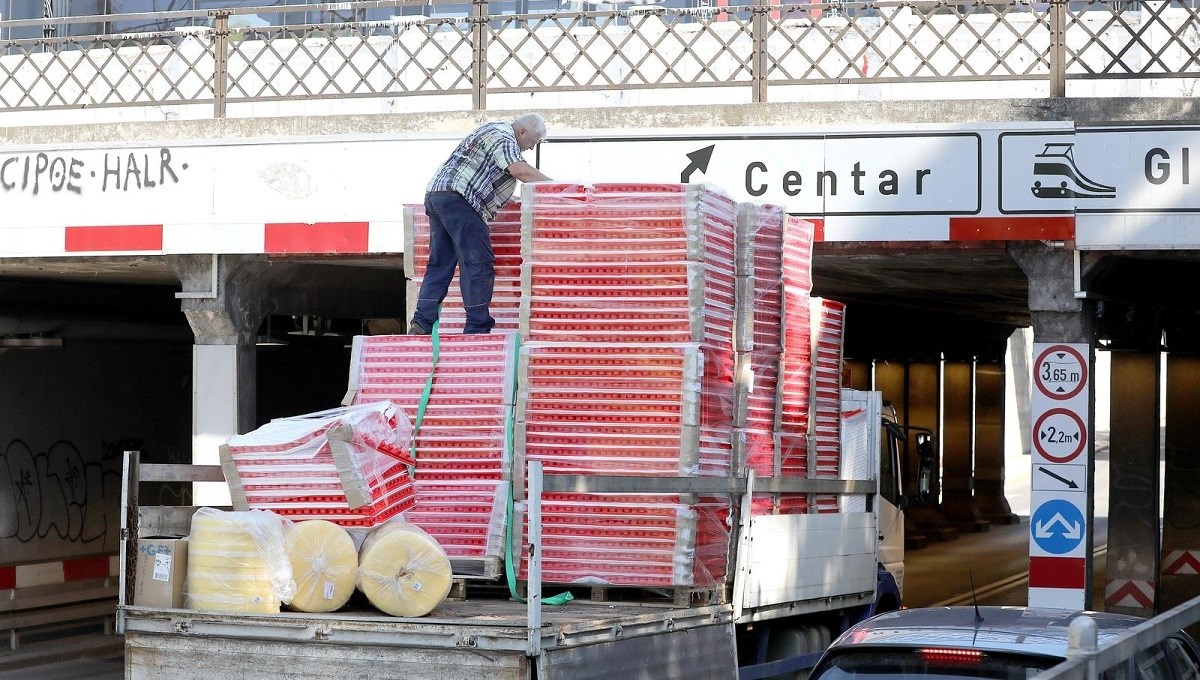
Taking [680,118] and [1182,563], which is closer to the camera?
[680,118]

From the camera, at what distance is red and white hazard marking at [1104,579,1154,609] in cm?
1644

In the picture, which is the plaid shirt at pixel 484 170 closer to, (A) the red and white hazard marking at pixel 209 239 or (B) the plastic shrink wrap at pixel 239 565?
(B) the plastic shrink wrap at pixel 239 565

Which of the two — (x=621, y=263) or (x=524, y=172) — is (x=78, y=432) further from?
(x=621, y=263)

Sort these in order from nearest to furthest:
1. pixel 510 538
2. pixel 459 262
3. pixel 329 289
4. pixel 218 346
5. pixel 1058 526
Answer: pixel 510 538, pixel 459 262, pixel 1058 526, pixel 218 346, pixel 329 289

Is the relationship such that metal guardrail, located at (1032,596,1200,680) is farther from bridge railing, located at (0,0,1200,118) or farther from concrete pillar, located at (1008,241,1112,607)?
bridge railing, located at (0,0,1200,118)

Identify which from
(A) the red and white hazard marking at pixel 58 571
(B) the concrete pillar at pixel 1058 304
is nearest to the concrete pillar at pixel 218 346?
(A) the red and white hazard marking at pixel 58 571

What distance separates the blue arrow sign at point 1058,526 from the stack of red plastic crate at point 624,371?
4297 mm

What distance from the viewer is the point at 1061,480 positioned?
11211 mm

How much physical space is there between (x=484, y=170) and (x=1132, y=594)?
35.3 ft

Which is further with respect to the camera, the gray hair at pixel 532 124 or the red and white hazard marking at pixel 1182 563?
the red and white hazard marking at pixel 1182 563

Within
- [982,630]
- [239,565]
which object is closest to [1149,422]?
[982,630]

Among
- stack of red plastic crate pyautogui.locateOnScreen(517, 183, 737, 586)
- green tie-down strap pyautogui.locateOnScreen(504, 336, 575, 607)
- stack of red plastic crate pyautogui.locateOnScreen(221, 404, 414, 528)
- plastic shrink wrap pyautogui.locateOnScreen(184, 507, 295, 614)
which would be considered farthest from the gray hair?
plastic shrink wrap pyautogui.locateOnScreen(184, 507, 295, 614)

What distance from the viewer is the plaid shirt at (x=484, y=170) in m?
8.63

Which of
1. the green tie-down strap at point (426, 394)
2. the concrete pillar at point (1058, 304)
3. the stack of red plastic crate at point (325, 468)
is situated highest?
the concrete pillar at point (1058, 304)
